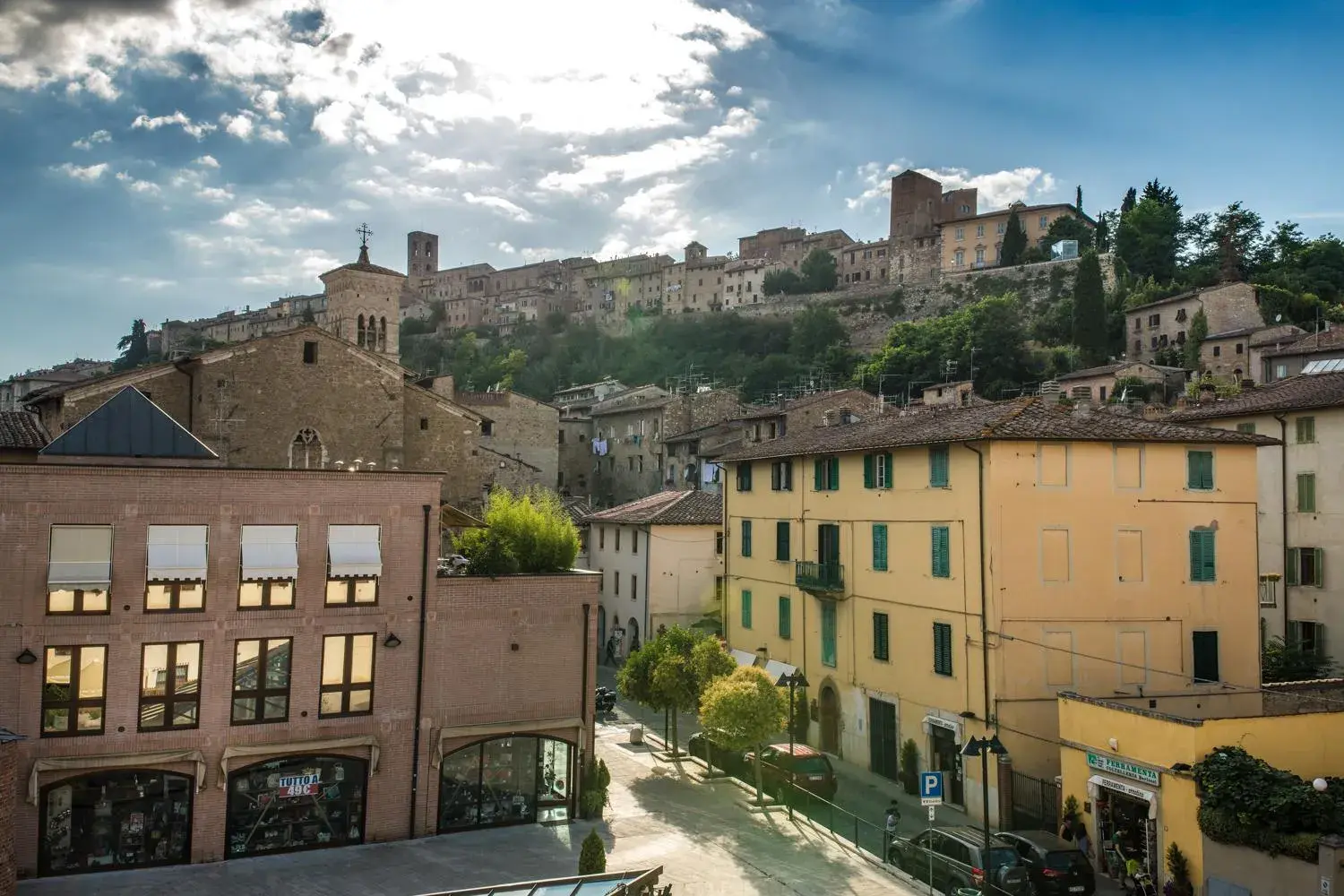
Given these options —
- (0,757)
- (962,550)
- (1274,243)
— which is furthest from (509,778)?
(1274,243)

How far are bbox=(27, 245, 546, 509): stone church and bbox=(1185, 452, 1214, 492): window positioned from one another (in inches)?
960

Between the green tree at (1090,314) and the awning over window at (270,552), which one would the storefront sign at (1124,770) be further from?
the green tree at (1090,314)

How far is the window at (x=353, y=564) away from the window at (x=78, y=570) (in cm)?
401

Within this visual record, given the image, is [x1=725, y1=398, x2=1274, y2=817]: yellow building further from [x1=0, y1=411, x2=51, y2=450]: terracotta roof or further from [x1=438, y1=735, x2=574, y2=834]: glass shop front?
[x1=0, y1=411, x2=51, y2=450]: terracotta roof

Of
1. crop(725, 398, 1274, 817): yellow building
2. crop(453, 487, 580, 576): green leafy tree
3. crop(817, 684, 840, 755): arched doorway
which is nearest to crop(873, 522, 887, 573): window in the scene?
crop(725, 398, 1274, 817): yellow building

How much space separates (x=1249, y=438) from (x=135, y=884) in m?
27.1

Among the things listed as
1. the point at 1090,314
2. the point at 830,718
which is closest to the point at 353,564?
the point at 830,718

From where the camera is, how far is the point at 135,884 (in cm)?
1789

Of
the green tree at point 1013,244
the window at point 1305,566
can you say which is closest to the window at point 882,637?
the window at point 1305,566

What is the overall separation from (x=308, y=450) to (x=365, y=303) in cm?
2109

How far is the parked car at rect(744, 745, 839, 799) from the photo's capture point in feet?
82.3

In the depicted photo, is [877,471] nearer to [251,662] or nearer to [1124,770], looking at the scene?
[1124,770]

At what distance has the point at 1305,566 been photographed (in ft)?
108

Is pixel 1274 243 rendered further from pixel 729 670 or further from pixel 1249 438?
pixel 729 670
